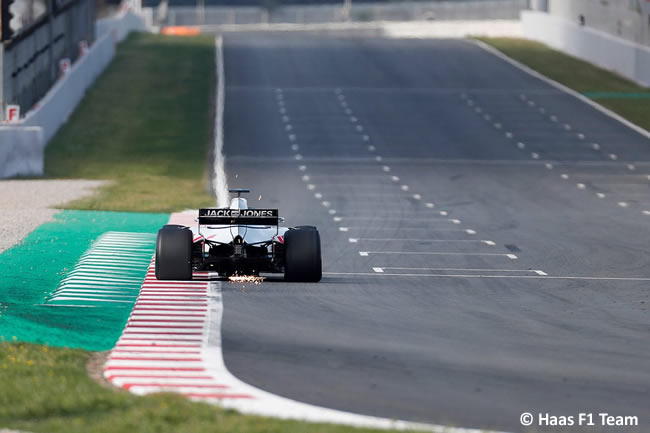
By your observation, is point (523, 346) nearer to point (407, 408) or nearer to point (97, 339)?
point (407, 408)

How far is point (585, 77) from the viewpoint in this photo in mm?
69375

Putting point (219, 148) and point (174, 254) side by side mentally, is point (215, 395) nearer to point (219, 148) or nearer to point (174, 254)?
point (174, 254)

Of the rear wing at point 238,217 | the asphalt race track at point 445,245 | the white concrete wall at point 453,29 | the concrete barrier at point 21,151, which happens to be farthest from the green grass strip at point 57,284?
the white concrete wall at point 453,29

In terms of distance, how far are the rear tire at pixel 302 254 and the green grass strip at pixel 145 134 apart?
1300 cm

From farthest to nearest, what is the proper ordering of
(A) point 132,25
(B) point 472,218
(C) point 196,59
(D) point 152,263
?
(A) point 132,25 → (C) point 196,59 → (B) point 472,218 → (D) point 152,263

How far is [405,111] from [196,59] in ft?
69.3

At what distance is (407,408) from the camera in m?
13.9

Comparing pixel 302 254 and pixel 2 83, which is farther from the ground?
pixel 2 83

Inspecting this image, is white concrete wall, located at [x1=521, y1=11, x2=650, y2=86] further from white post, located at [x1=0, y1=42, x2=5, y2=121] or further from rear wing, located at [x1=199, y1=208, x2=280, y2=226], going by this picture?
rear wing, located at [x1=199, y1=208, x2=280, y2=226]

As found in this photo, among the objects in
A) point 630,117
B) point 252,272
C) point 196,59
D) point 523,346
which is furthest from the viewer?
point 196,59

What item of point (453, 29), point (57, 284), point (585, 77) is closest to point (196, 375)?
point (57, 284)

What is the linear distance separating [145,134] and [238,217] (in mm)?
31416

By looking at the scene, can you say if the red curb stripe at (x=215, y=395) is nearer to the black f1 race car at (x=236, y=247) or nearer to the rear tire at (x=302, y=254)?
the black f1 race car at (x=236, y=247)

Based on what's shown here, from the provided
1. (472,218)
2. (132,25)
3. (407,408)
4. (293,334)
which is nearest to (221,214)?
(293,334)
